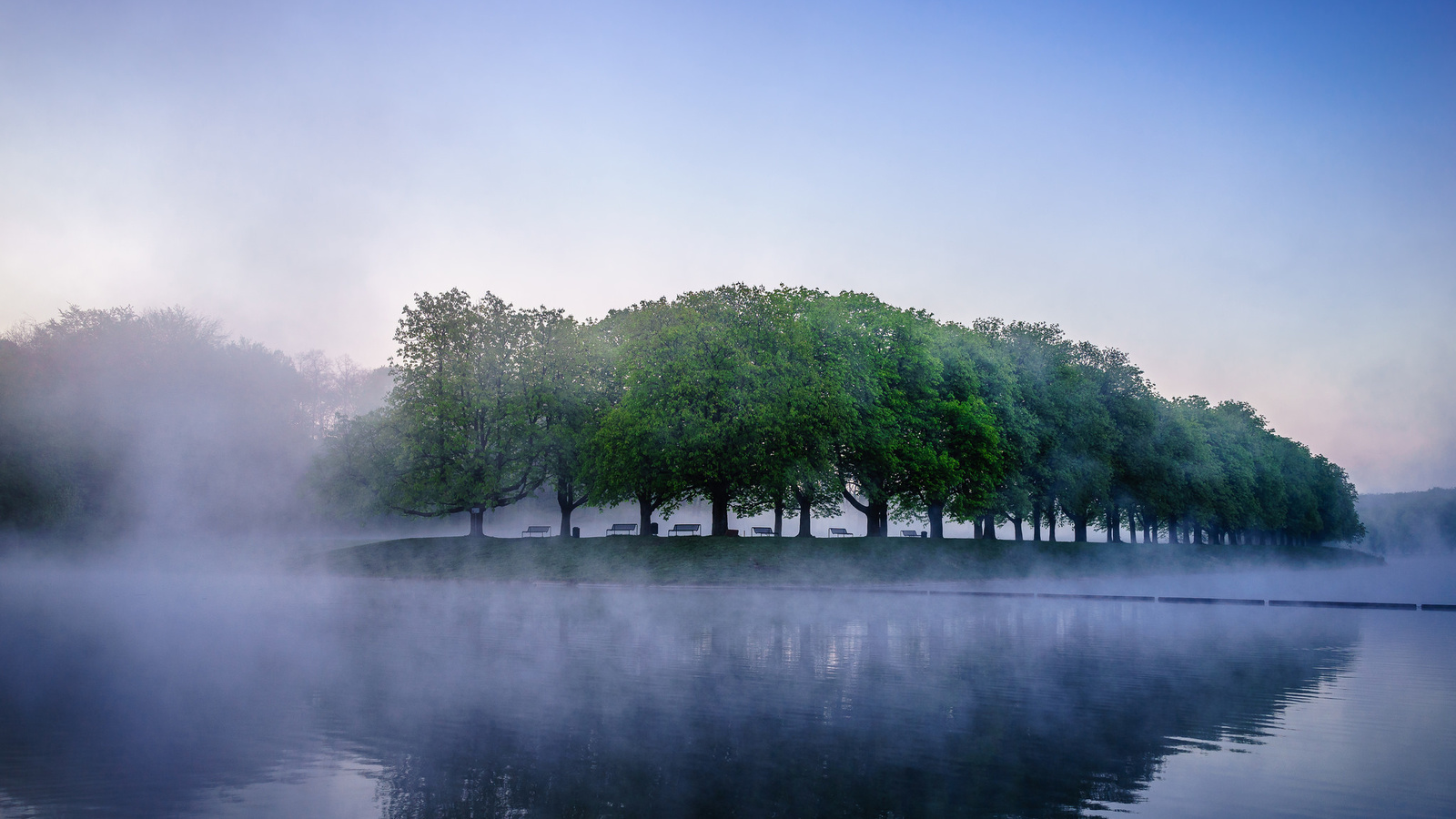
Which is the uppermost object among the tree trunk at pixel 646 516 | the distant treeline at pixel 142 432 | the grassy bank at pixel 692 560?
the distant treeline at pixel 142 432

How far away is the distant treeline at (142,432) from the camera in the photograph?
56.6 metres

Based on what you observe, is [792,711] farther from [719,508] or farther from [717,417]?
[719,508]

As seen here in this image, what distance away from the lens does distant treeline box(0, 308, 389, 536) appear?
5662 cm

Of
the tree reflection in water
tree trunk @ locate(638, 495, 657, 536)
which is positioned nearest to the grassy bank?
tree trunk @ locate(638, 495, 657, 536)

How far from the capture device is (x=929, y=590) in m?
45.8

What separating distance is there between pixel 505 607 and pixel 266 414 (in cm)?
4472

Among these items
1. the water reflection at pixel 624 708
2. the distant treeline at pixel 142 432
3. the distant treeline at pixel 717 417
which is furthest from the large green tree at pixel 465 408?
the water reflection at pixel 624 708

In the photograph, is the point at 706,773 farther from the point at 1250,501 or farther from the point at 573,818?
the point at 1250,501

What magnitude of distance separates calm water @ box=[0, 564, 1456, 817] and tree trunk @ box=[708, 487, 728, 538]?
2958 cm

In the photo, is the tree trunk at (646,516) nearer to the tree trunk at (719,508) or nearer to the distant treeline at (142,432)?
the tree trunk at (719,508)

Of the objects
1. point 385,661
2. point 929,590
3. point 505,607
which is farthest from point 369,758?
point 929,590

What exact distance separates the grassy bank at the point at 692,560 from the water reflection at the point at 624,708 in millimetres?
21089

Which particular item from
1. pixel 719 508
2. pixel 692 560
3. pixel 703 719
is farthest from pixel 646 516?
pixel 703 719

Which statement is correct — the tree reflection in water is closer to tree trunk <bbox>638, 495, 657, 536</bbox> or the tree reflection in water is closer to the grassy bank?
the grassy bank
